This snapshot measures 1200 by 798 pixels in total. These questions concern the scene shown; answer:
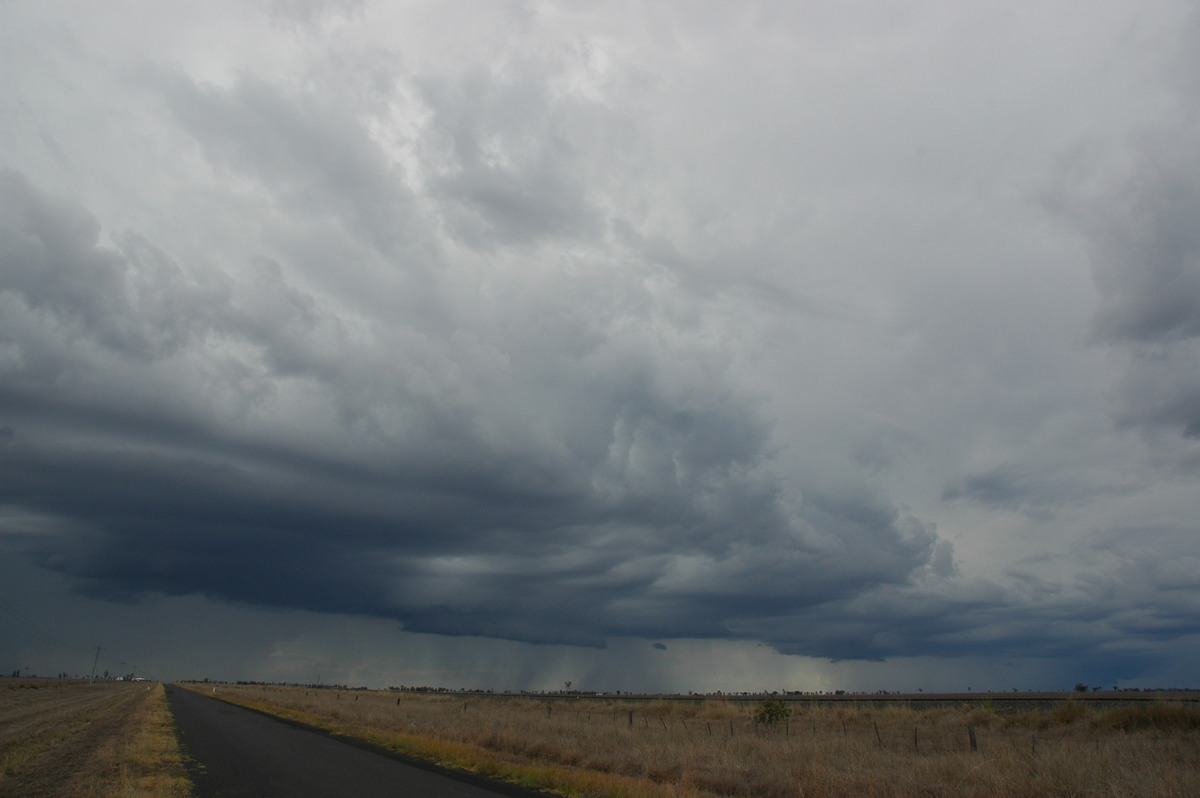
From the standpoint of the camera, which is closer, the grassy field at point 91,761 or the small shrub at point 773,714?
the grassy field at point 91,761

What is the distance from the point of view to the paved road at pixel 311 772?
19.3 meters

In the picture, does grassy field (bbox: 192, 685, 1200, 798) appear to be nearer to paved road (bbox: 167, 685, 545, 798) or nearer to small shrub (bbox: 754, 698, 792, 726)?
small shrub (bbox: 754, 698, 792, 726)

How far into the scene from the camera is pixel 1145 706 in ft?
136

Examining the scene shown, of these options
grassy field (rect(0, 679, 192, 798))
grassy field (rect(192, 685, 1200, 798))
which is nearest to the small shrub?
grassy field (rect(192, 685, 1200, 798))

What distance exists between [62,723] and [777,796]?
49032 millimetres

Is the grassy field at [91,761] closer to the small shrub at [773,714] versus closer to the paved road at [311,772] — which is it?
the paved road at [311,772]

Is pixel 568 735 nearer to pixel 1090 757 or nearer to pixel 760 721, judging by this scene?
pixel 760 721

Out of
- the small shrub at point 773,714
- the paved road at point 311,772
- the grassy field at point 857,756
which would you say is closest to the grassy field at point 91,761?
the paved road at point 311,772

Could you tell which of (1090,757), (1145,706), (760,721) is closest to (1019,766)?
(1090,757)

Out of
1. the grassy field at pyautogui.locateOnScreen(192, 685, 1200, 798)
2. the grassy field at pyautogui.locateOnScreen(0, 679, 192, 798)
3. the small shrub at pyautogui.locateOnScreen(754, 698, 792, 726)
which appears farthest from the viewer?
the small shrub at pyautogui.locateOnScreen(754, 698, 792, 726)

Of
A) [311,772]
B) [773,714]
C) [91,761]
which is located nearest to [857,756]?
[311,772]

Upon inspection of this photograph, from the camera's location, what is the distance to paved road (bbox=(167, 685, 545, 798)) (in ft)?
63.4

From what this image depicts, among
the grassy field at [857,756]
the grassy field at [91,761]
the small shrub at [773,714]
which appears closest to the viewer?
the grassy field at [91,761]

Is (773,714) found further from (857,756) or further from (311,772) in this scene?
(311,772)
